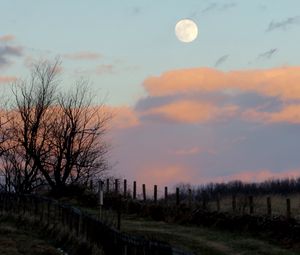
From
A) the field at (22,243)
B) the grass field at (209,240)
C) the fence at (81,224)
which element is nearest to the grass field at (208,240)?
the grass field at (209,240)

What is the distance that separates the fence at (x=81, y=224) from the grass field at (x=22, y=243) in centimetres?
116

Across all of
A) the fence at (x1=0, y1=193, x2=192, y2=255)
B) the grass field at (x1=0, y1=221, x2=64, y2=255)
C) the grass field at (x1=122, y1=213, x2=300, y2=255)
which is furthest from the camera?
the grass field at (x1=122, y1=213, x2=300, y2=255)

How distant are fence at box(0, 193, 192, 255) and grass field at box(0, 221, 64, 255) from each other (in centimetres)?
116

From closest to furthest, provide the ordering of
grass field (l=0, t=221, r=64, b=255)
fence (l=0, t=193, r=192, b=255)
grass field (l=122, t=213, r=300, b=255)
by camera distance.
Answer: fence (l=0, t=193, r=192, b=255) < grass field (l=0, t=221, r=64, b=255) < grass field (l=122, t=213, r=300, b=255)

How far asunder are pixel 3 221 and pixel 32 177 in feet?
63.6

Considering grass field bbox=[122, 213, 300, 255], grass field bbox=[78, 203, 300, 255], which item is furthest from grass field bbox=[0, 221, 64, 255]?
grass field bbox=[122, 213, 300, 255]

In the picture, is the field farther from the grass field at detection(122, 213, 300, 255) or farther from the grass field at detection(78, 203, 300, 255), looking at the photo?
the grass field at detection(122, 213, 300, 255)

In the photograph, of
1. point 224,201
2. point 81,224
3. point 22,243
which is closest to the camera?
point 81,224

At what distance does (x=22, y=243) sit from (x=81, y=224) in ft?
11.0

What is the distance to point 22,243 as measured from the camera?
26078 mm

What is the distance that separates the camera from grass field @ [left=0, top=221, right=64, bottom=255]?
2334 cm

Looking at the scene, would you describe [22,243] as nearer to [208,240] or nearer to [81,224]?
[81,224]

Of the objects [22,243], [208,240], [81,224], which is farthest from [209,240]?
[22,243]

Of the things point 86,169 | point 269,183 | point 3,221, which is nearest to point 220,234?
point 3,221
